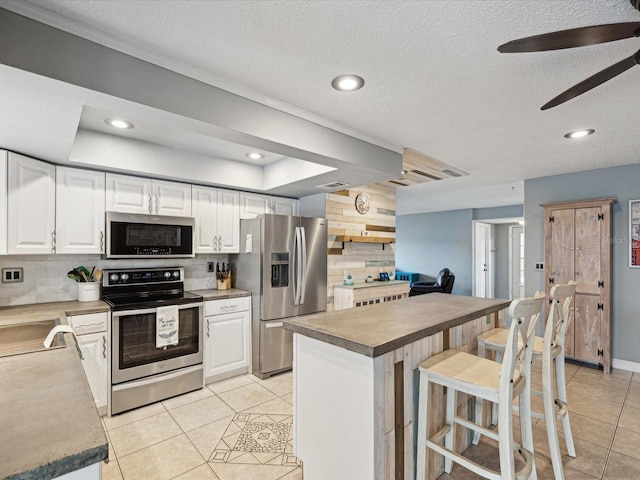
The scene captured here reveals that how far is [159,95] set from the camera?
5.71 ft

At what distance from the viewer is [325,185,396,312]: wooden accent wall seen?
Answer: 4.25 metres

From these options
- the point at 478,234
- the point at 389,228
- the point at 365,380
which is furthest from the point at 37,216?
the point at 478,234

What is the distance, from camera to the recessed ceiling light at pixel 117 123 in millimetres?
2504

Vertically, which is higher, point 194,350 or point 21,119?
point 21,119

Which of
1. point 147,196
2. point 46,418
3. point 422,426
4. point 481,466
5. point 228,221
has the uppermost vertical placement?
point 147,196

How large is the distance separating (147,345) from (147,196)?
4.64 ft

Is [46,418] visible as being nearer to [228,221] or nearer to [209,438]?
[209,438]

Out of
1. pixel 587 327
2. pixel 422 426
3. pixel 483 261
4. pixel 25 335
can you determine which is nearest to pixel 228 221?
pixel 25 335

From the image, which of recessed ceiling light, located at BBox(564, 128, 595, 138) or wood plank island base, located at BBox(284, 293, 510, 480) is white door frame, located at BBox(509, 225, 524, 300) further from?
wood plank island base, located at BBox(284, 293, 510, 480)

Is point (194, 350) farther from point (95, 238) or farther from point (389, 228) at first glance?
point (389, 228)

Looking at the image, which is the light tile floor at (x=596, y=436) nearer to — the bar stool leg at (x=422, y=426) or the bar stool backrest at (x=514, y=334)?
the bar stool leg at (x=422, y=426)

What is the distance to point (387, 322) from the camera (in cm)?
192

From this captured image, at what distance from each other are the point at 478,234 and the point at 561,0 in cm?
755

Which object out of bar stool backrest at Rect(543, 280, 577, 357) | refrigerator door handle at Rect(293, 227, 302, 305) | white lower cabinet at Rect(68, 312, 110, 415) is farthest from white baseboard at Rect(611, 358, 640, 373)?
white lower cabinet at Rect(68, 312, 110, 415)
